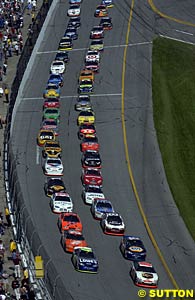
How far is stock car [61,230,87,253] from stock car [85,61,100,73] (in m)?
43.7

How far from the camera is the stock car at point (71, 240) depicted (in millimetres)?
84125

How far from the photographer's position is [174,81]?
124812 millimetres

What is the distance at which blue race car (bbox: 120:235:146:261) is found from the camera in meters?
84.1

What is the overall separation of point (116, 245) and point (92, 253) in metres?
5.32

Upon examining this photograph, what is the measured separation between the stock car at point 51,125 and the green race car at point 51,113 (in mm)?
1416

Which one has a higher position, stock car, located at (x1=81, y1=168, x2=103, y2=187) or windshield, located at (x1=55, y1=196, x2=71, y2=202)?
windshield, located at (x1=55, y1=196, x2=71, y2=202)

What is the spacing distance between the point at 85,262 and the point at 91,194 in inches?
551

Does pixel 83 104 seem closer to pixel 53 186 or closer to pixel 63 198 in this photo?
pixel 53 186

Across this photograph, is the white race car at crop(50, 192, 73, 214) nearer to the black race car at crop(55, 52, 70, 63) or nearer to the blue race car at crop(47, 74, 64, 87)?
the blue race car at crop(47, 74, 64, 87)

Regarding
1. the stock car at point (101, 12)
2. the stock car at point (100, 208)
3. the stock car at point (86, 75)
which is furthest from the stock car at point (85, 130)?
the stock car at point (101, 12)

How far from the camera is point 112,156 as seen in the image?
104875mm

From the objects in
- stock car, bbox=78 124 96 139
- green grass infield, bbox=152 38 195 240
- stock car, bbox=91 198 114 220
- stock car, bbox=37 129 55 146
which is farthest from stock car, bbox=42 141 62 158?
stock car, bbox=91 198 114 220

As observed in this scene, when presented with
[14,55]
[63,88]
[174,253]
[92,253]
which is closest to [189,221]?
[174,253]

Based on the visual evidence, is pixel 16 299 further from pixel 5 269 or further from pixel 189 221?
pixel 189 221
